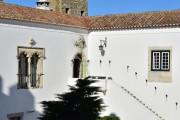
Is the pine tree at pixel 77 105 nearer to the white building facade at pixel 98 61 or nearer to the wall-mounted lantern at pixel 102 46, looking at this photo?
the white building facade at pixel 98 61

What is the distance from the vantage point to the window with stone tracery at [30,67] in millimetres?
21703

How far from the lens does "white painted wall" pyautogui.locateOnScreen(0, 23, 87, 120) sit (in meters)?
20.7

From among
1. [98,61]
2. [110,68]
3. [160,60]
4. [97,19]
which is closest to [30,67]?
[98,61]

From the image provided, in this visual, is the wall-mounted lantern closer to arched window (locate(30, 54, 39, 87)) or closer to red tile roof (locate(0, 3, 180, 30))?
red tile roof (locate(0, 3, 180, 30))

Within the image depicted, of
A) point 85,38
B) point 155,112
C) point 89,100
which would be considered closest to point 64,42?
point 85,38

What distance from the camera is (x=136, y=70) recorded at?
23.8 m

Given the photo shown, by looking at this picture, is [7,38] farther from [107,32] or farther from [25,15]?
[107,32]

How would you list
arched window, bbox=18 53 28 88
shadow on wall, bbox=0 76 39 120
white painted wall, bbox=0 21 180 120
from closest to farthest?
Answer: 1. shadow on wall, bbox=0 76 39 120
2. white painted wall, bbox=0 21 180 120
3. arched window, bbox=18 53 28 88

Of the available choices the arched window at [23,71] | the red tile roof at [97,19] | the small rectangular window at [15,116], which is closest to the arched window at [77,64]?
the red tile roof at [97,19]

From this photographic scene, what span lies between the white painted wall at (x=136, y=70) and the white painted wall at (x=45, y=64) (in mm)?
1898

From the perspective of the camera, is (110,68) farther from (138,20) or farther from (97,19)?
(97,19)

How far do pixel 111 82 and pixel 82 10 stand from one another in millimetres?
10462

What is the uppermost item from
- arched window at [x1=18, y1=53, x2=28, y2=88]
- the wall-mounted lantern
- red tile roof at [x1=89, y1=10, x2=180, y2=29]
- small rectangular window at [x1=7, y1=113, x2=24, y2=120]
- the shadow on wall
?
red tile roof at [x1=89, y1=10, x2=180, y2=29]

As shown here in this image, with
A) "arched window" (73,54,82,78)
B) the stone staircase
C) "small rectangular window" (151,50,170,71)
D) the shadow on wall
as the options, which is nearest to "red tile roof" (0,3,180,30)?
"small rectangular window" (151,50,170,71)
